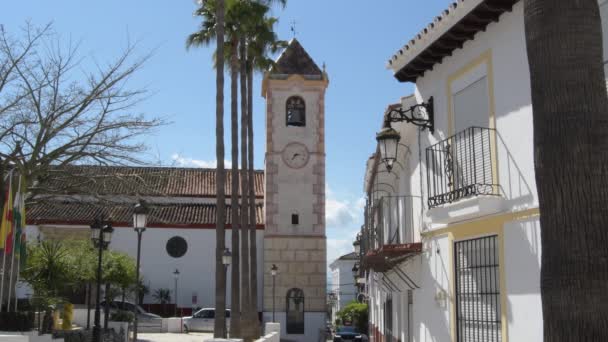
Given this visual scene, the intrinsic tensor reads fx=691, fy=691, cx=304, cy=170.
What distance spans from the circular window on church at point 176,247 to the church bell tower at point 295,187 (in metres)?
5.05

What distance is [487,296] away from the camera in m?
8.58

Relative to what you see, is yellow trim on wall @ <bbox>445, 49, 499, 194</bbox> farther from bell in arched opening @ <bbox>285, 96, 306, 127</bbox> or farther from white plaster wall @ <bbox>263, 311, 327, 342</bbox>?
bell in arched opening @ <bbox>285, 96, 306, 127</bbox>

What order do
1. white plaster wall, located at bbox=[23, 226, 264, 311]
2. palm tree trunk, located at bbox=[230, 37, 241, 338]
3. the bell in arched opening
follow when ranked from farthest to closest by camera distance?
1. white plaster wall, located at bbox=[23, 226, 264, 311]
2. the bell in arched opening
3. palm tree trunk, located at bbox=[230, 37, 241, 338]

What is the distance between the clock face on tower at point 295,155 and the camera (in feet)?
124

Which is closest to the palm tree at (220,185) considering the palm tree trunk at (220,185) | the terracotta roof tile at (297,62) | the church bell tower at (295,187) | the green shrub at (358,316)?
the palm tree trunk at (220,185)

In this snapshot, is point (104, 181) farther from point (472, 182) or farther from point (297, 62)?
point (297, 62)

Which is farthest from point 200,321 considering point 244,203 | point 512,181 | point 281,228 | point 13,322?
point 512,181

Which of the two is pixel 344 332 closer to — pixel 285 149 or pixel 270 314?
pixel 270 314

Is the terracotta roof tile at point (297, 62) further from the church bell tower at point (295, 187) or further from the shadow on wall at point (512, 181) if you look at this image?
the shadow on wall at point (512, 181)

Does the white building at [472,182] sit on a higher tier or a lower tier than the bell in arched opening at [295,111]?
lower

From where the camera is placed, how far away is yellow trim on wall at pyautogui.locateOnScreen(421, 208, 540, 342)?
26.0 ft

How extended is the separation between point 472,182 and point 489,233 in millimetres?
679

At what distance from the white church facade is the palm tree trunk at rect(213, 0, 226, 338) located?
16.3 m

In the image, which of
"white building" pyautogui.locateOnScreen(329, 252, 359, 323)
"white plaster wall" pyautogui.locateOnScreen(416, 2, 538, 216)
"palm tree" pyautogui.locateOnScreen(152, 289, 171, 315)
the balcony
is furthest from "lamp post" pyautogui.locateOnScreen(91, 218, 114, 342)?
"white building" pyautogui.locateOnScreen(329, 252, 359, 323)
